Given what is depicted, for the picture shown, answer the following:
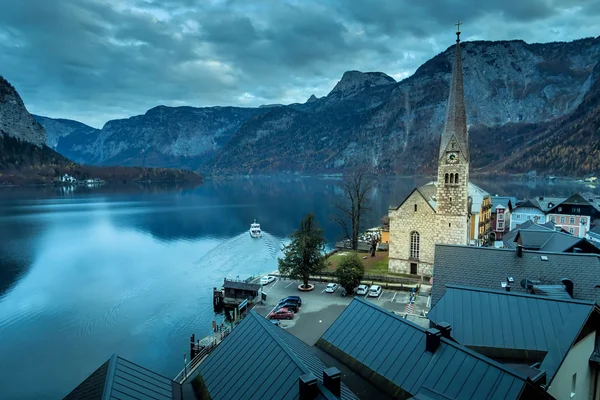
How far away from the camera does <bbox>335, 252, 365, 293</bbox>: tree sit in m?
36.0

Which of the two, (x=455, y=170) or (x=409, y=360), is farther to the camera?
(x=455, y=170)

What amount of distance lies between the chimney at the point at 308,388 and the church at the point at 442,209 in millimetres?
33667

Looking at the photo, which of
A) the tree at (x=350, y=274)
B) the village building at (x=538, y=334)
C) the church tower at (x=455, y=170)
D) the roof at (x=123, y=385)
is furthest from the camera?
the church tower at (x=455, y=170)

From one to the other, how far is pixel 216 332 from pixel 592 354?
25.6 m

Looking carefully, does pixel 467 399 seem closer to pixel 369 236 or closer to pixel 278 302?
pixel 278 302

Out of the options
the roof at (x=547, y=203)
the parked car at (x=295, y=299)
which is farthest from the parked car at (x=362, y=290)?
the roof at (x=547, y=203)

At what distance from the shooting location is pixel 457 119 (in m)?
38.2

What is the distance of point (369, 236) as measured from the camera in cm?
6638

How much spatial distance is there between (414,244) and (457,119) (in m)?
14.0

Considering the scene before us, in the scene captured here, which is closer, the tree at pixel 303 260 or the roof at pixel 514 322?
the roof at pixel 514 322

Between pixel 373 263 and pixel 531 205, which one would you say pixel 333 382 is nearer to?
pixel 373 263

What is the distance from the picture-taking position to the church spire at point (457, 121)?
37.9m

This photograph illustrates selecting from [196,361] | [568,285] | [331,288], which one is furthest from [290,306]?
[568,285]

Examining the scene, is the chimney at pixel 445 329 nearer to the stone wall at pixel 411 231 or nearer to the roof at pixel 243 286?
the roof at pixel 243 286
